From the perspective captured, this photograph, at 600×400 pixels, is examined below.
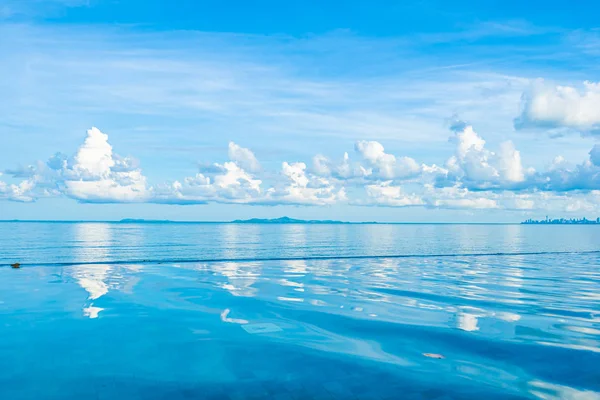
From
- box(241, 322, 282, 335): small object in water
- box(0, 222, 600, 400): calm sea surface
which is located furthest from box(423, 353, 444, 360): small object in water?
box(241, 322, 282, 335): small object in water

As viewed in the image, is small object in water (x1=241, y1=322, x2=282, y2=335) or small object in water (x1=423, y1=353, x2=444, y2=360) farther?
small object in water (x1=241, y1=322, x2=282, y2=335)

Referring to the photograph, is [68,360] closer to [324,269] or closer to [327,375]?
[327,375]

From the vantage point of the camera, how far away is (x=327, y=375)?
479 inches

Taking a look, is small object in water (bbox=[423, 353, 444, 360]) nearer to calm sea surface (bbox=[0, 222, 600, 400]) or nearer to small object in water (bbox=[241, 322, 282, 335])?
calm sea surface (bbox=[0, 222, 600, 400])

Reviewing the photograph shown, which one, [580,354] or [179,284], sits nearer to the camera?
[580,354]

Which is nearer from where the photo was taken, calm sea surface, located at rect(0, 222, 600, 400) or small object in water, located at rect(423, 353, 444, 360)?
calm sea surface, located at rect(0, 222, 600, 400)

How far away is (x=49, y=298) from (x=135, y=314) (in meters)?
6.17

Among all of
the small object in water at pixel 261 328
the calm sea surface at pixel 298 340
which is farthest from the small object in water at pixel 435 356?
the small object in water at pixel 261 328

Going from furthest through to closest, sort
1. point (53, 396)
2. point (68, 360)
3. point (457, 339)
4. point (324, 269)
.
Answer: point (324, 269) < point (457, 339) < point (68, 360) < point (53, 396)

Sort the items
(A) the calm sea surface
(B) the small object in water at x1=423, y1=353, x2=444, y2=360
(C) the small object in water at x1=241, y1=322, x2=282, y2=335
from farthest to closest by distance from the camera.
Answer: (C) the small object in water at x1=241, y1=322, x2=282, y2=335 < (B) the small object in water at x1=423, y1=353, x2=444, y2=360 < (A) the calm sea surface

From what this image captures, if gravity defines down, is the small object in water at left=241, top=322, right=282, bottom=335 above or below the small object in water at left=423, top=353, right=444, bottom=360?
below

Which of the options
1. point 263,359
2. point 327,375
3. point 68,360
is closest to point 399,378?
point 327,375

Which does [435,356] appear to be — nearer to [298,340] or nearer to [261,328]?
[298,340]

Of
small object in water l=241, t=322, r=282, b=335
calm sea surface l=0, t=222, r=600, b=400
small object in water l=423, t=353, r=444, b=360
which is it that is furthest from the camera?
small object in water l=241, t=322, r=282, b=335
